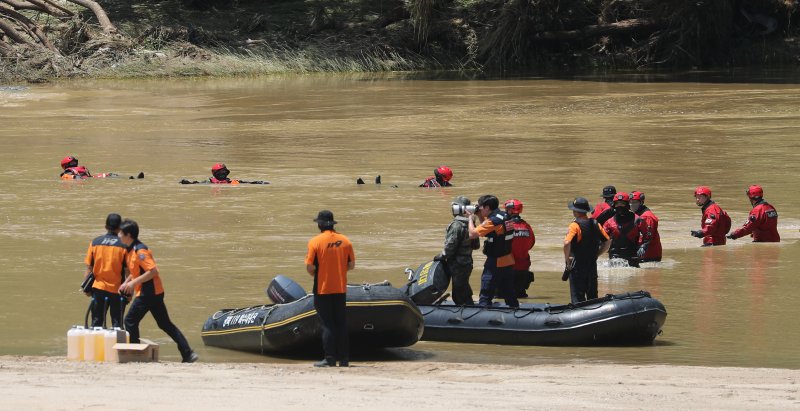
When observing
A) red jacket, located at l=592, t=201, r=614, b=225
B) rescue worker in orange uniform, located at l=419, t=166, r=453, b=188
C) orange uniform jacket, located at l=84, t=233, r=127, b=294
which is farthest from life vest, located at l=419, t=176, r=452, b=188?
orange uniform jacket, located at l=84, t=233, r=127, b=294

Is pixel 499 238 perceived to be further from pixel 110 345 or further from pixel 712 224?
pixel 712 224

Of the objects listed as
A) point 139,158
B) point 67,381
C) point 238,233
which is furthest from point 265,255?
point 139,158

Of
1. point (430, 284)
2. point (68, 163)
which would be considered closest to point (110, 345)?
point (430, 284)

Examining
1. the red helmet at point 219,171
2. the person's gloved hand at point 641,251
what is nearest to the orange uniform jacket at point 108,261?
the person's gloved hand at point 641,251

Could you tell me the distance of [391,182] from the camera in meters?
24.5

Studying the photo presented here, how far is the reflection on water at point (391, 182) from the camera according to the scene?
14109 mm

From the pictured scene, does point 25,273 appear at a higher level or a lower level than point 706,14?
lower

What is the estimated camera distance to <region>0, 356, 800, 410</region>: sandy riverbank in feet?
30.2

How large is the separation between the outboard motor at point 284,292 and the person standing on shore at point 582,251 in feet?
8.62

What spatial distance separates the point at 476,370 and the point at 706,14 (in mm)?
40714

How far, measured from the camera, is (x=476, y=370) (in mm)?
11281

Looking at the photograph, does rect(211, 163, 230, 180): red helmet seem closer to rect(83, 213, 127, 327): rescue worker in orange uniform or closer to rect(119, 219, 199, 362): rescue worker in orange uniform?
rect(83, 213, 127, 327): rescue worker in orange uniform

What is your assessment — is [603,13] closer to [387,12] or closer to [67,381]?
[387,12]

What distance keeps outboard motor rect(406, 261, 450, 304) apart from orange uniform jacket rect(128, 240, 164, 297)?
2.91 metres
